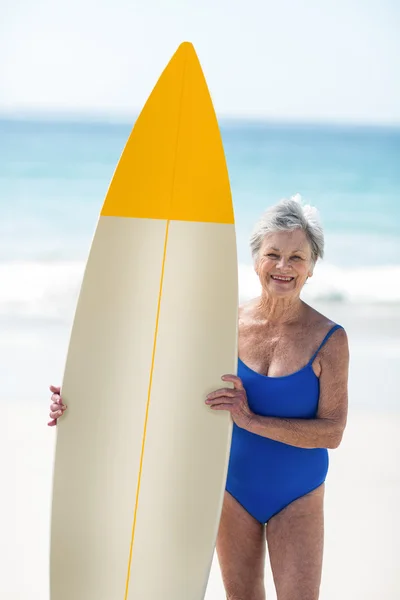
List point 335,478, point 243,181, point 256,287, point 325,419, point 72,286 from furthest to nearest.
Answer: point 243,181, point 72,286, point 256,287, point 335,478, point 325,419

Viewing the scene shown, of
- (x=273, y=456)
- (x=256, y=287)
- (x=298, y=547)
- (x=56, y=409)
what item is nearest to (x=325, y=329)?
(x=273, y=456)

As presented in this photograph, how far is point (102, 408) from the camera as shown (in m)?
2.15

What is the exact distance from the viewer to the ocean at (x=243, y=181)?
10391 millimetres

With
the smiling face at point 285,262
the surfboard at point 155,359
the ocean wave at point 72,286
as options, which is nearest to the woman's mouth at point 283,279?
the smiling face at point 285,262

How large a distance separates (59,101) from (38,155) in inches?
35.1

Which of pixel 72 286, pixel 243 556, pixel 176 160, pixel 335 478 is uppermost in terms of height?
pixel 72 286

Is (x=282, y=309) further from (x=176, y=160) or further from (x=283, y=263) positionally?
(x=176, y=160)

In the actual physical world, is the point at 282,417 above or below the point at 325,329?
below

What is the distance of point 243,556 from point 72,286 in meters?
7.57

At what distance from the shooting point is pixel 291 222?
6.54ft

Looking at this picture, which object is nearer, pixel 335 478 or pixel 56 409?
pixel 56 409

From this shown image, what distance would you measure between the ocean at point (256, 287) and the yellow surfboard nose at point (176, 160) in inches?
68.3

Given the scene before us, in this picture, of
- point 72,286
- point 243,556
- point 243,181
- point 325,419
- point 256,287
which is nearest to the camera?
point 325,419

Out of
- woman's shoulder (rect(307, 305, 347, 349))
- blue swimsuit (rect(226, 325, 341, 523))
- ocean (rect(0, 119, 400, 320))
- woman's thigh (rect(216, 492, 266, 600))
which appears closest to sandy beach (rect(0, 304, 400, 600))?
woman's thigh (rect(216, 492, 266, 600))
